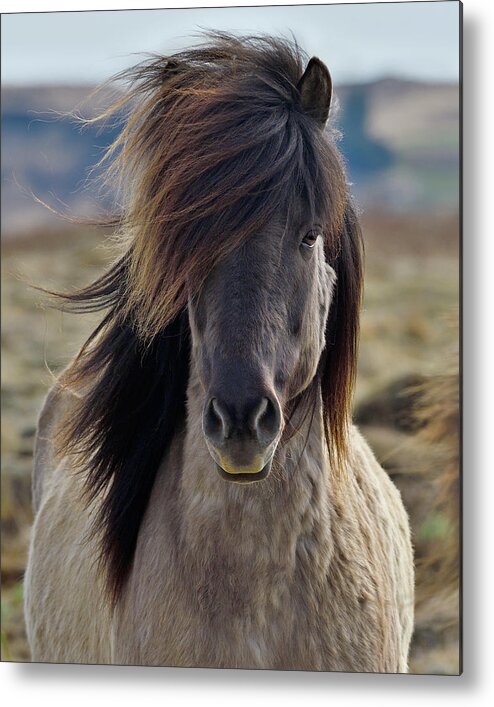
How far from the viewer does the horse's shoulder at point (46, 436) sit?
7.45 ft

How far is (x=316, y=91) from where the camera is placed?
1.54 m

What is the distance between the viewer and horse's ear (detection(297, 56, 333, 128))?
151 cm

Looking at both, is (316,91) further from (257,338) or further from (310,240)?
(257,338)

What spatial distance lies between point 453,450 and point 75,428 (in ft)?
2.65

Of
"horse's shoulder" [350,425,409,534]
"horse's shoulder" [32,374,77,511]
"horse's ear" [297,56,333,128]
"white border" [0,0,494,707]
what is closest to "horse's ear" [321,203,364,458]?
"horse's shoulder" [350,425,409,534]

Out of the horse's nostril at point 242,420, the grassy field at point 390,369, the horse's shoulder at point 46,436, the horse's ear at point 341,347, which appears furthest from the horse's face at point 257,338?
the horse's shoulder at point 46,436

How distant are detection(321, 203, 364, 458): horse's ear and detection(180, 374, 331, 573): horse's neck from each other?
9 centimetres

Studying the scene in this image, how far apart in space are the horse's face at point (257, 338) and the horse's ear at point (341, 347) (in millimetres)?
125

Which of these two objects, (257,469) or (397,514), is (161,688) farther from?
(257,469)

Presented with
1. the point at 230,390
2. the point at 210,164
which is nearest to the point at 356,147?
the point at 210,164

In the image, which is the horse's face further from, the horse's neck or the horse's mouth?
the horse's neck

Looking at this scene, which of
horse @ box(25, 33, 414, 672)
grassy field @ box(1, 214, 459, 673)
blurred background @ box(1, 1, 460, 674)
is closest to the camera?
horse @ box(25, 33, 414, 672)

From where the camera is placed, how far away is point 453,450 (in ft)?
6.65

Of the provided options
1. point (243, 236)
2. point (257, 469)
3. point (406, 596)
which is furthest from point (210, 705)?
point (243, 236)
